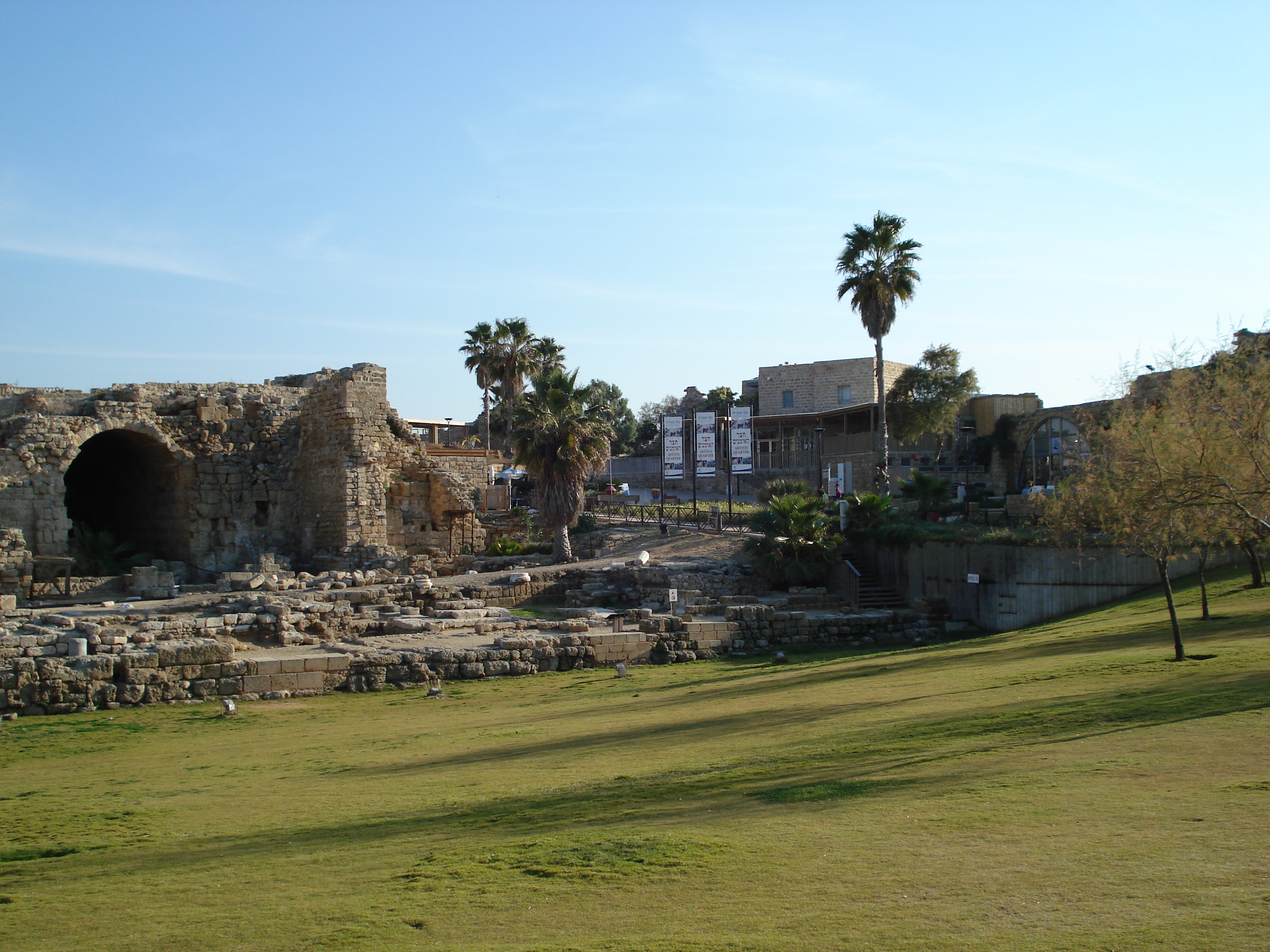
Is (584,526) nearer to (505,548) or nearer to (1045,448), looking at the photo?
(505,548)

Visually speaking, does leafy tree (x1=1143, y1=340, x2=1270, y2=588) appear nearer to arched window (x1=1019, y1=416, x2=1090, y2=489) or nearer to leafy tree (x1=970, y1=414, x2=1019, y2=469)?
arched window (x1=1019, y1=416, x2=1090, y2=489)

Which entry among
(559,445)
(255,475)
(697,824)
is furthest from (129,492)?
(697,824)

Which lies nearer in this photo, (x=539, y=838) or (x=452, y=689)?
(x=539, y=838)

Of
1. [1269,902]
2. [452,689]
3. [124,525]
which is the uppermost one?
[124,525]

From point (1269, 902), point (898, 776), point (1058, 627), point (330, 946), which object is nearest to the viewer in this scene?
point (1269, 902)

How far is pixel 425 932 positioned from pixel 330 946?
51 centimetres

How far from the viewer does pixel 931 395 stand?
47.7 meters

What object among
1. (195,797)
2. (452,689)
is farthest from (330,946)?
(452,689)

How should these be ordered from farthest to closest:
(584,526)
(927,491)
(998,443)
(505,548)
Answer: (998,443), (584,526), (505,548), (927,491)

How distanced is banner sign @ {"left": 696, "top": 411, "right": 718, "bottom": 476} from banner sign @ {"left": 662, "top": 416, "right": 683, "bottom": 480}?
718 mm

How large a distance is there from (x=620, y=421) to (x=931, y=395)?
3336 cm

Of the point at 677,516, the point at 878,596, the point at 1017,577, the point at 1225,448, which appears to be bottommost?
the point at 878,596

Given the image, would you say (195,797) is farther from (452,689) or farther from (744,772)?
(452,689)

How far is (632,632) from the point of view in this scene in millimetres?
21969
